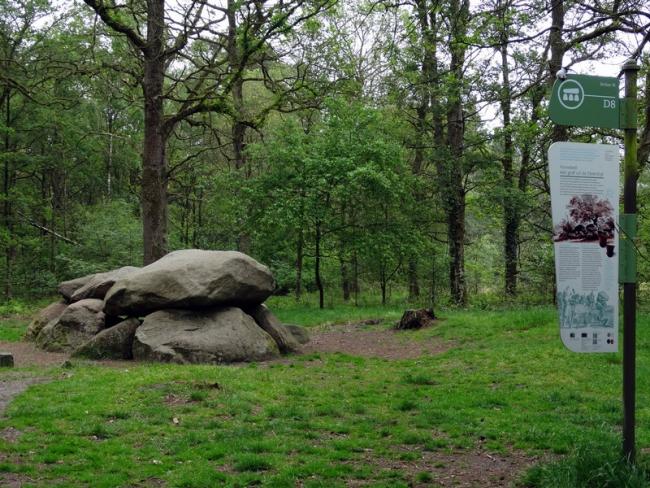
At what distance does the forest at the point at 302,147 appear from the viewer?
1722cm

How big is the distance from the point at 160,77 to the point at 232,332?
858cm

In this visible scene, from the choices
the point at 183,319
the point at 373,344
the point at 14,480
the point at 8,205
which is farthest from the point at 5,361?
the point at 8,205

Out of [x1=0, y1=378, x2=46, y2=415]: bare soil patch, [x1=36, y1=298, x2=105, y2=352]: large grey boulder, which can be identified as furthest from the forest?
[x1=0, y1=378, x2=46, y2=415]: bare soil patch

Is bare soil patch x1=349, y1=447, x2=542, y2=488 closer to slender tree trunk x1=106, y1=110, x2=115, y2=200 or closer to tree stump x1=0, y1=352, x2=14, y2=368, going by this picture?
tree stump x1=0, y1=352, x2=14, y2=368

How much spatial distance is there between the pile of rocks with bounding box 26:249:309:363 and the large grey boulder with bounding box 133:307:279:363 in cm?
2

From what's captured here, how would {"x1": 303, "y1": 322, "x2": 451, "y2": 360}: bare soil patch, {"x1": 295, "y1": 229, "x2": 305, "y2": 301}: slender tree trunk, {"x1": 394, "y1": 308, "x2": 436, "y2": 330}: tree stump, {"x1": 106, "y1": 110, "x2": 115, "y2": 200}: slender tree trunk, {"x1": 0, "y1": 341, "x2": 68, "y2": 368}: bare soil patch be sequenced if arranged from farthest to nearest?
1. {"x1": 106, "y1": 110, "x2": 115, "y2": 200}: slender tree trunk
2. {"x1": 295, "y1": 229, "x2": 305, "y2": 301}: slender tree trunk
3. {"x1": 394, "y1": 308, "x2": 436, "y2": 330}: tree stump
4. {"x1": 303, "y1": 322, "x2": 451, "y2": 360}: bare soil patch
5. {"x1": 0, "y1": 341, "x2": 68, "y2": 368}: bare soil patch

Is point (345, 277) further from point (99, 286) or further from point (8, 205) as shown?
point (8, 205)

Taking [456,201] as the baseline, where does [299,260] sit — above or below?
below

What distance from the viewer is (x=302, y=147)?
22156 mm

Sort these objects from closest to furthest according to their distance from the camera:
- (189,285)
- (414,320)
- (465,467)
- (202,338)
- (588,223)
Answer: (588,223), (465,467), (202,338), (189,285), (414,320)

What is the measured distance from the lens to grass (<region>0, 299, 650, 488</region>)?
19.0 feet

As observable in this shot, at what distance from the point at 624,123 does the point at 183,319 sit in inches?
377

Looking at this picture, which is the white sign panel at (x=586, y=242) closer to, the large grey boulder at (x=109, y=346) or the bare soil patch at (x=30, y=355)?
the large grey boulder at (x=109, y=346)

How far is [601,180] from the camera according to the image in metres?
5.05
